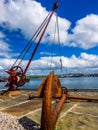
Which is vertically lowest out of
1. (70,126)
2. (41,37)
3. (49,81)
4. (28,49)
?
(70,126)

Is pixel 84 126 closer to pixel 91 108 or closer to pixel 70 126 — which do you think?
pixel 70 126

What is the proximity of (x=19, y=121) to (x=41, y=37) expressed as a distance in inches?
395

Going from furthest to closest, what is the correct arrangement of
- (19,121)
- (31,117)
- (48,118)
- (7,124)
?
1. (31,117)
2. (19,121)
3. (7,124)
4. (48,118)

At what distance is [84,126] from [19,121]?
1394 millimetres

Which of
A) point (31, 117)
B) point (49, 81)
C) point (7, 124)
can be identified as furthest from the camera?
point (31, 117)

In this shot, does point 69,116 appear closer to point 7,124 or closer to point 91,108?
point 91,108

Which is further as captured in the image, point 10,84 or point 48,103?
point 10,84

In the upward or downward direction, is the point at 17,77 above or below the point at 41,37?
below

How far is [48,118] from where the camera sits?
291cm

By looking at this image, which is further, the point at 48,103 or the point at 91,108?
the point at 91,108

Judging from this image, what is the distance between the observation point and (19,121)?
4.35 m

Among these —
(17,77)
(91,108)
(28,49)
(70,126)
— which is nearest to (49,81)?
(70,126)

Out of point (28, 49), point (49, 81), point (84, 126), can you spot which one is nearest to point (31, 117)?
point (84, 126)

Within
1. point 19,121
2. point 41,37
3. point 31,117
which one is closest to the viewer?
point 19,121
